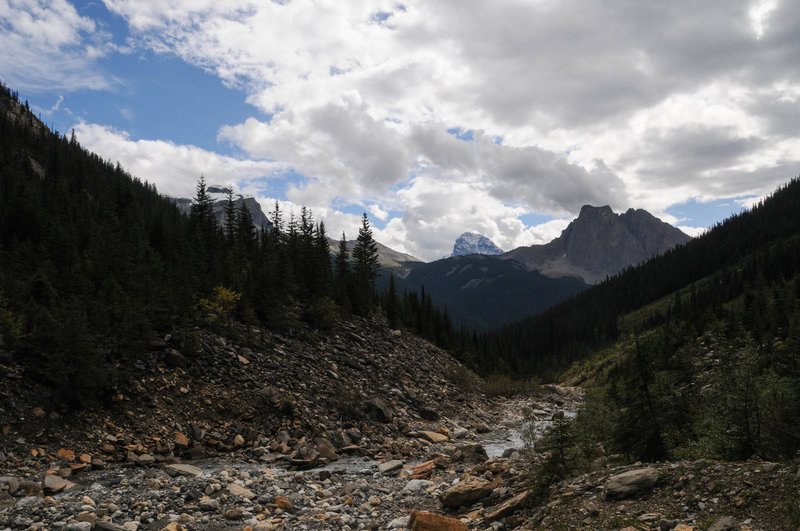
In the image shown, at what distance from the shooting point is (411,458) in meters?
24.2

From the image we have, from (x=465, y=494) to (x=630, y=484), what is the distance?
5.55 meters

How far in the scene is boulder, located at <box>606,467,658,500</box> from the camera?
11000 millimetres

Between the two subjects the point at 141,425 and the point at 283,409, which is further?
the point at 283,409

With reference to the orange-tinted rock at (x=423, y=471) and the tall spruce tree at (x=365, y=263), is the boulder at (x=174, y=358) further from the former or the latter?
the tall spruce tree at (x=365, y=263)

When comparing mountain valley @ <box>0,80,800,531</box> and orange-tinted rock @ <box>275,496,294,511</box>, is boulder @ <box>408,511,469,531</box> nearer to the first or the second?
mountain valley @ <box>0,80,800,531</box>

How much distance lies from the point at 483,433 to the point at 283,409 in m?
17.4

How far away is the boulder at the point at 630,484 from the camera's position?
11.0m

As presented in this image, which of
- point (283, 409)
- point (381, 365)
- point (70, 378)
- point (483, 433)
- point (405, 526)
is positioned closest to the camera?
point (405, 526)

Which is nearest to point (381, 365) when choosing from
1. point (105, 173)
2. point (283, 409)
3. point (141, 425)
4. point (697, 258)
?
point (283, 409)

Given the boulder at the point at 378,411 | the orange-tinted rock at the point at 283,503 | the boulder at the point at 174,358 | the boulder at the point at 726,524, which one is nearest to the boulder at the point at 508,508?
the boulder at the point at 726,524

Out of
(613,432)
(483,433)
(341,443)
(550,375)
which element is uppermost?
(613,432)

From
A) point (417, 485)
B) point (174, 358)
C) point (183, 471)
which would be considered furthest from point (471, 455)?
point (174, 358)

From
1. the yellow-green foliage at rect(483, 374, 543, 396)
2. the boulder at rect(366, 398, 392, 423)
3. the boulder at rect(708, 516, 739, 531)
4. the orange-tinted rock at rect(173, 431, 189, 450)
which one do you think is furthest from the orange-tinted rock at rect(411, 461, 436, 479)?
the yellow-green foliage at rect(483, 374, 543, 396)

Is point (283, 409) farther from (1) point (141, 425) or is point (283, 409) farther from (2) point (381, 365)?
(2) point (381, 365)
